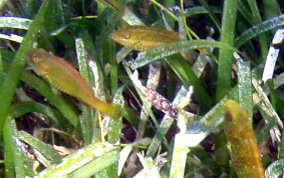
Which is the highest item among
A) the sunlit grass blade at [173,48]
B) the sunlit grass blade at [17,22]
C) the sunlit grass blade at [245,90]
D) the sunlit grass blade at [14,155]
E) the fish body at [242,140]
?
the sunlit grass blade at [17,22]

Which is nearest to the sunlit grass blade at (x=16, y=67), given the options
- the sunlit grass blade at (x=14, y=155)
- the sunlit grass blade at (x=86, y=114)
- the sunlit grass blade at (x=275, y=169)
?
the sunlit grass blade at (x=14, y=155)

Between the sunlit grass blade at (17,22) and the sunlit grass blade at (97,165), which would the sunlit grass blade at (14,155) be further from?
the sunlit grass blade at (17,22)

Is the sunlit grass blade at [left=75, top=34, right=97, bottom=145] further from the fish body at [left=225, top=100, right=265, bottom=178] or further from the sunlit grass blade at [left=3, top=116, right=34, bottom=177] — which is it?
the fish body at [left=225, top=100, right=265, bottom=178]

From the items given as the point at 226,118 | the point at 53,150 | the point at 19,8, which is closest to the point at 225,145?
the point at 226,118

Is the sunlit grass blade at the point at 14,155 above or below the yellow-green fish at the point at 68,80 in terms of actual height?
below

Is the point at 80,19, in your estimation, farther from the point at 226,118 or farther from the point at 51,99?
the point at 226,118

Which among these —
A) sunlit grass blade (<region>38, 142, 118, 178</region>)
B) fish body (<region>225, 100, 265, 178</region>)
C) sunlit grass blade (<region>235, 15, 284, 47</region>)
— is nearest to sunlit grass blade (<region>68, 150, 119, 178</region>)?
sunlit grass blade (<region>38, 142, 118, 178</region>)
